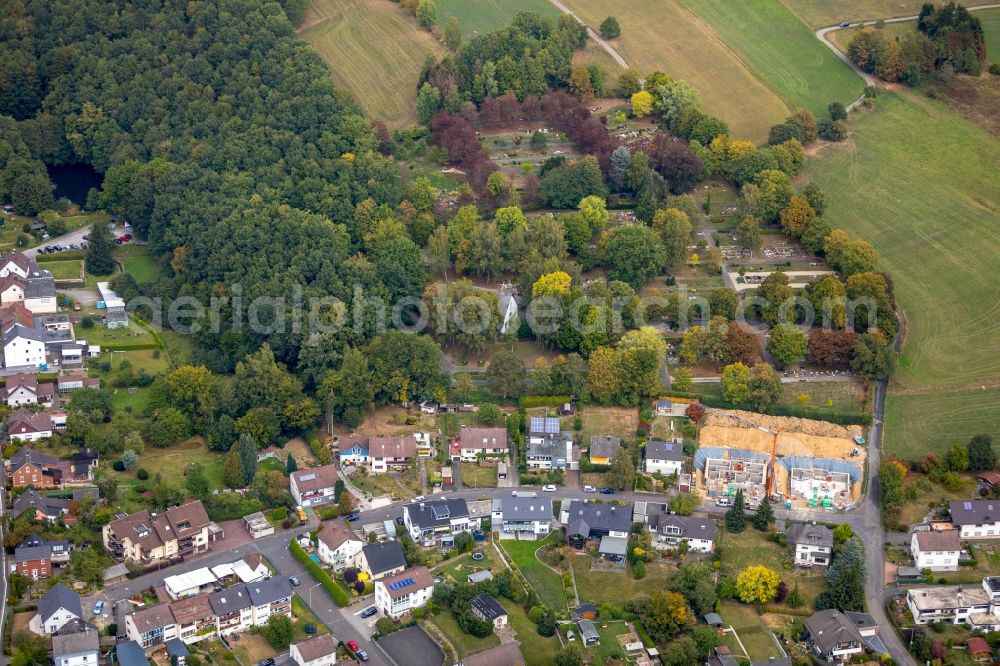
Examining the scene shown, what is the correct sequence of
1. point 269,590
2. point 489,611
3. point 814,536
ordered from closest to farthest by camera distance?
point 489,611
point 269,590
point 814,536

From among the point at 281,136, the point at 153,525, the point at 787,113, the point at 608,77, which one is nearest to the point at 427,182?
the point at 281,136

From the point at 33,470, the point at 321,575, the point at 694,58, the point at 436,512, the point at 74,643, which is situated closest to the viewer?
the point at 74,643

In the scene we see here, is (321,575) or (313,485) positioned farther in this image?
(313,485)

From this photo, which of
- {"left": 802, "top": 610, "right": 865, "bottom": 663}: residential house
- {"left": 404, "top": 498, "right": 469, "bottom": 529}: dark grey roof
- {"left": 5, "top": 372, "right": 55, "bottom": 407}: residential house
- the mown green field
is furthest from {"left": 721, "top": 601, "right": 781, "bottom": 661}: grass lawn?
the mown green field

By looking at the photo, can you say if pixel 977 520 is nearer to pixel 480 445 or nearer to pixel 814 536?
pixel 814 536

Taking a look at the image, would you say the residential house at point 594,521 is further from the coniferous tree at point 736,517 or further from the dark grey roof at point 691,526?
the coniferous tree at point 736,517

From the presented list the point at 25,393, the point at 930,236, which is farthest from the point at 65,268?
the point at 930,236

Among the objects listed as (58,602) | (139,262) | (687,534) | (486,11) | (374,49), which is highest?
(486,11)

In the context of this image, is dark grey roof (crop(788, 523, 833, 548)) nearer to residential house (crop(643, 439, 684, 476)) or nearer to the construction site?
the construction site
